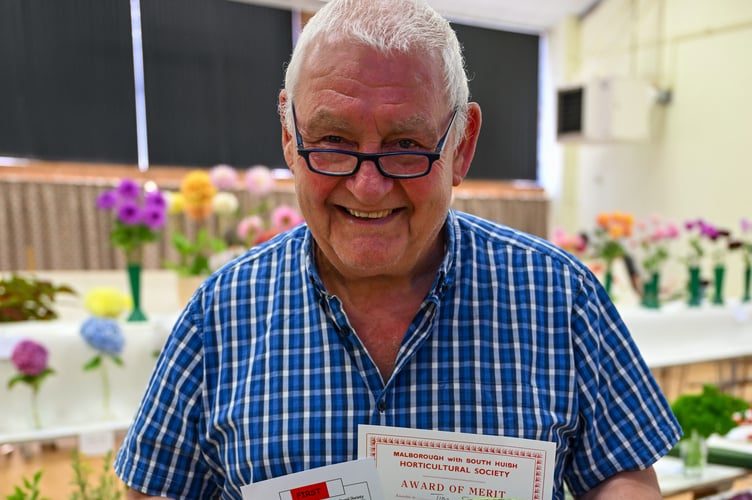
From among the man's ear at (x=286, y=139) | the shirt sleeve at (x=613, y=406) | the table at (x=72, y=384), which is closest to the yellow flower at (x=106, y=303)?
the table at (x=72, y=384)

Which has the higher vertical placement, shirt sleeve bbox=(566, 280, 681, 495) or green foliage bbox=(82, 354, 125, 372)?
shirt sleeve bbox=(566, 280, 681, 495)

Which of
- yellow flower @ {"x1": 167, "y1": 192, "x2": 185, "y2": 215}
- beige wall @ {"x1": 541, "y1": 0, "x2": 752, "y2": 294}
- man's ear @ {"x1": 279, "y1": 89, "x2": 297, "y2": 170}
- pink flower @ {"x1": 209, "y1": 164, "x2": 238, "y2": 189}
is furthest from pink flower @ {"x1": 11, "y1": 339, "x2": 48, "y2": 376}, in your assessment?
beige wall @ {"x1": 541, "y1": 0, "x2": 752, "y2": 294}

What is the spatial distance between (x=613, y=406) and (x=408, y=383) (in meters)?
0.32

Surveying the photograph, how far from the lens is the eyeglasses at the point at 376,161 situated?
0.90m

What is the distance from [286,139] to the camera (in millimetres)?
1019

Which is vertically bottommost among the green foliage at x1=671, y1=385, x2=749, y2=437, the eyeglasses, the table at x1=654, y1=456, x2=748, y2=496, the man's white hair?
the table at x1=654, y1=456, x2=748, y2=496

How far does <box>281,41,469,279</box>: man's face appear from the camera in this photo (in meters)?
0.88

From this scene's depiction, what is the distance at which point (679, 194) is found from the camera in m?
6.96

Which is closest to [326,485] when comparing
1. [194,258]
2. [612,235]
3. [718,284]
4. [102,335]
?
[102,335]

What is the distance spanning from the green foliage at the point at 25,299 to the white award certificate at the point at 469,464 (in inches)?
73.9

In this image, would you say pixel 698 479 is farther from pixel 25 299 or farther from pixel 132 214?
pixel 25 299

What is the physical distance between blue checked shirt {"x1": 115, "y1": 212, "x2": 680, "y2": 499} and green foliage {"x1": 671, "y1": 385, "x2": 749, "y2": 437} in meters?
1.04

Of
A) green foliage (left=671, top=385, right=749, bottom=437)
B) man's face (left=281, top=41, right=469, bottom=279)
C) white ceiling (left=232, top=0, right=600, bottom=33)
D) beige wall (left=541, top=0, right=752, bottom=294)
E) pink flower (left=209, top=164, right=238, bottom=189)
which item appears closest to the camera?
man's face (left=281, top=41, right=469, bottom=279)

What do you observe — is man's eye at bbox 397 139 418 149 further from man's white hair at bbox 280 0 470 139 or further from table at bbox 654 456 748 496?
table at bbox 654 456 748 496
